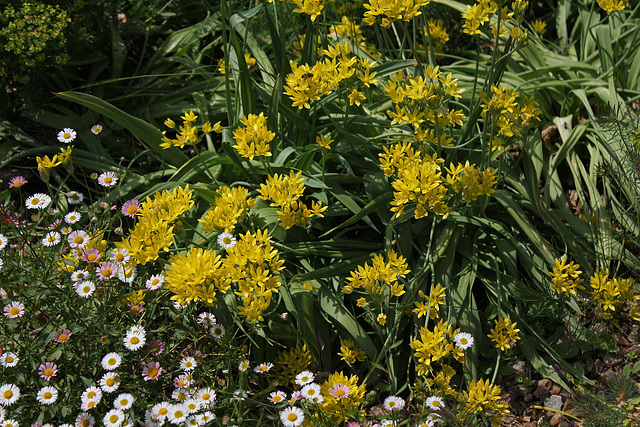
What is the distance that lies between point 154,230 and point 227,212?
0.85 feet

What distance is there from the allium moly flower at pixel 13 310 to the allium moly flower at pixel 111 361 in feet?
1.19

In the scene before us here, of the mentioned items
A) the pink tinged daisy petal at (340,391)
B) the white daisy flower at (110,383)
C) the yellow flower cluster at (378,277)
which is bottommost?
the pink tinged daisy petal at (340,391)

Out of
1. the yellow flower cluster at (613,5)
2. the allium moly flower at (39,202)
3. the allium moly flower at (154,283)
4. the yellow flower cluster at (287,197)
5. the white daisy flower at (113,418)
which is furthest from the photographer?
the yellow flower cluster at (613,5)

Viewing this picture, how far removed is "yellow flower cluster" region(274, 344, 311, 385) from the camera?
2330 millimetres

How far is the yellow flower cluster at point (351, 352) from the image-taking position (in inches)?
90.4

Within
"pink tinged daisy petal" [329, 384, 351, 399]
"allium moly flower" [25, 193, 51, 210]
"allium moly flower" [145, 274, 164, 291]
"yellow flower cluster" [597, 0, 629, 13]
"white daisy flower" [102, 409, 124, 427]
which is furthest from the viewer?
"yellow flower cluster" [597, 0, 629, 13]

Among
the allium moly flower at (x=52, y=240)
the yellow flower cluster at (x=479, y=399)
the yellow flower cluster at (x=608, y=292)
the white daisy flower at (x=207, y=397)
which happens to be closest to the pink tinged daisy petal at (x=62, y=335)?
the allium moly flower at (x=52, y=240)

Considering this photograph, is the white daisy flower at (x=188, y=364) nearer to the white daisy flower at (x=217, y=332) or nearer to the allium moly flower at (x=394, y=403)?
the white daisy flower at (x=217, y=332)

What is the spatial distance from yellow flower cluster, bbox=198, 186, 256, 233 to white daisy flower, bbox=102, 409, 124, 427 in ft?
2.17

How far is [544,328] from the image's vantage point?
8.16 feet

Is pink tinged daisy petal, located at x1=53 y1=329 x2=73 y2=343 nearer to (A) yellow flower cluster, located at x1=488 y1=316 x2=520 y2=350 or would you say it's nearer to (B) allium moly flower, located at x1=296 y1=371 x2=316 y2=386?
(B) allium moly flower, located at x1=296 y1=371 x2=316 y2=386

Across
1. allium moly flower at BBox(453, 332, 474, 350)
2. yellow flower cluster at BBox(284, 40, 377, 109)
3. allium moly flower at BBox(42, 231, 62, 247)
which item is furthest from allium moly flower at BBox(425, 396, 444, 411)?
allium moly flower at BBox(42, 231, 62, 247)

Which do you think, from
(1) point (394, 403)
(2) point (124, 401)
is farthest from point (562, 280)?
(2) point (124, 401)

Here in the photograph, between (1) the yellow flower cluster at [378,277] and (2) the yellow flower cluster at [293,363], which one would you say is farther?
(2) the yellow flower cluster at [293,363]
